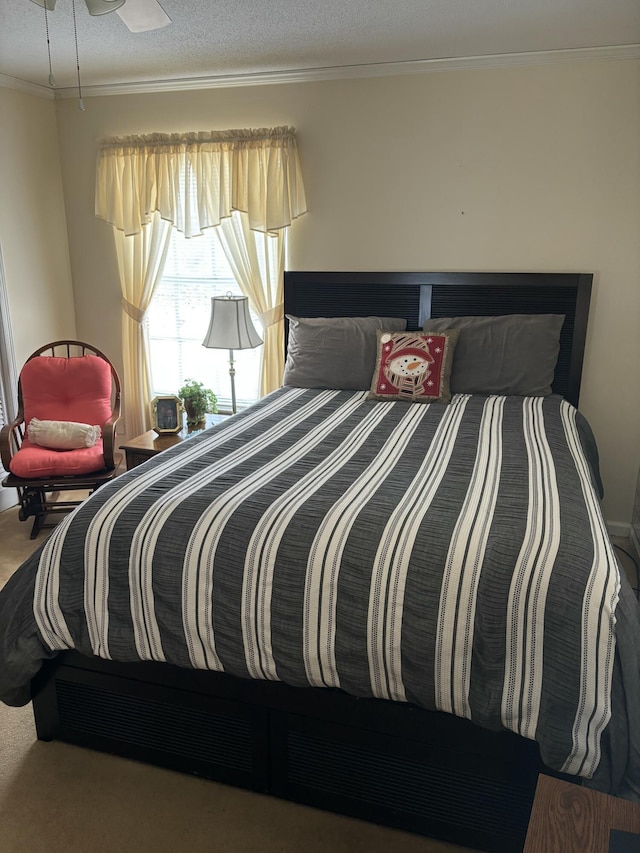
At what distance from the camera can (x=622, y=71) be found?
3.19 m

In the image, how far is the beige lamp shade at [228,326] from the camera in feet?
11.9

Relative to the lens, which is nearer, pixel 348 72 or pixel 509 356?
pixel 509 356

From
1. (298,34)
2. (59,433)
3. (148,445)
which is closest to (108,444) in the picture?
(148,445)

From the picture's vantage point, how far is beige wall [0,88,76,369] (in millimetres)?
3883

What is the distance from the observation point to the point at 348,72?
3.58m

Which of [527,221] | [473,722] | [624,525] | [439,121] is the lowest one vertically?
[624,525]

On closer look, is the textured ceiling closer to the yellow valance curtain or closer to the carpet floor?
the yellow valance curtain

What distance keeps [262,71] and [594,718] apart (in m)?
A: 3.58

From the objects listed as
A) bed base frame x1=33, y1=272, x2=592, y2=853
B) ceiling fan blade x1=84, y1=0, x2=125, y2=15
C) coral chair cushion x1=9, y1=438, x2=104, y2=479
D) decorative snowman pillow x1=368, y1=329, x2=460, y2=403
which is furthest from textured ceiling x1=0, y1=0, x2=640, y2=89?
bed base frame x1=33, y1=272, x2=592, y2=853

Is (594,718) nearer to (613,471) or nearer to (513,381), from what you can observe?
(513,381)

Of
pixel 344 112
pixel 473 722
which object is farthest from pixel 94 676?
pixel 344 112

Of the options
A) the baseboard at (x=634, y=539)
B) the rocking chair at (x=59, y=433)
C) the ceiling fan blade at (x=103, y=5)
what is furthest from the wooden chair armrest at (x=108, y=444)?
the baseboard at (x=634, y=539)

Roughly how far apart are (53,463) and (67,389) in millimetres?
600

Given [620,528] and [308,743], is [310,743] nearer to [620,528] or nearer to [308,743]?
[308,743]
